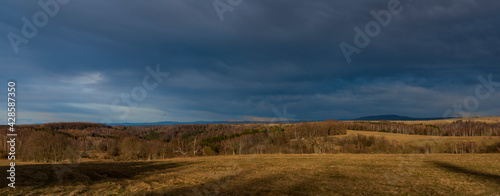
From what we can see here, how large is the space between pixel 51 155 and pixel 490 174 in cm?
7874

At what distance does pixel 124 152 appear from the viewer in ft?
257

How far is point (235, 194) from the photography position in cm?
1786

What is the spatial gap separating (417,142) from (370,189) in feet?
335

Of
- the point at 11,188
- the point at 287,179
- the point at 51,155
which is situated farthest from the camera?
the point at 51,155

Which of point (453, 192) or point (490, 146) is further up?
point (453, 192)

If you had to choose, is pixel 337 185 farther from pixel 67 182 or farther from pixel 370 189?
pixel 67 182

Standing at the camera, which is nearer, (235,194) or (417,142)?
(235,194)

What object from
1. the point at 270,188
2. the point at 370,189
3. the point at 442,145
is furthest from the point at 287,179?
the point at 442,145

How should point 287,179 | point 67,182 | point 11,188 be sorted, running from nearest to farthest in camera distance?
1. point 11,188
2. point 67,182
3. point 287,179

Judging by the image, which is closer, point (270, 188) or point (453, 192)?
point (453, 192)

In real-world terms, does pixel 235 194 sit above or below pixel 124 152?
above

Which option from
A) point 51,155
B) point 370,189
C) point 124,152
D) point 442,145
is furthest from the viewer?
point 442,145

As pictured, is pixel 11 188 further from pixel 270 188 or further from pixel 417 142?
pixel 417 142

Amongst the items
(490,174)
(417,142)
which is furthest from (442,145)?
(490,174)
